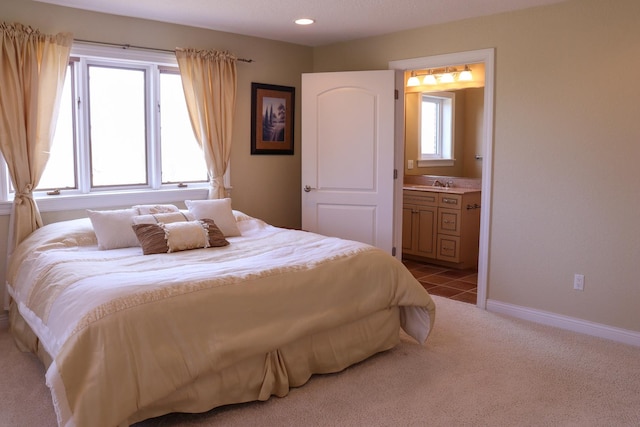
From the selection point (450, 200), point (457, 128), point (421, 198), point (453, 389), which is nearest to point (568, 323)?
point (453, 389)

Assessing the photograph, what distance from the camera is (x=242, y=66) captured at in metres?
4.94

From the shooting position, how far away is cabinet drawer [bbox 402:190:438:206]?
583 centimetres

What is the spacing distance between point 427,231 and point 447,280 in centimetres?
74

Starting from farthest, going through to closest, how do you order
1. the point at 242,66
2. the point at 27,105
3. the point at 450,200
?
1. the point at 450,200
2. the point at 242,66
3. the point at 27,105

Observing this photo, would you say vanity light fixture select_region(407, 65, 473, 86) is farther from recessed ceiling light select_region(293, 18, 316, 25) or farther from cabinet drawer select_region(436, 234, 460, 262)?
recessed ceiling light select_region(293, 18, 316, 25)

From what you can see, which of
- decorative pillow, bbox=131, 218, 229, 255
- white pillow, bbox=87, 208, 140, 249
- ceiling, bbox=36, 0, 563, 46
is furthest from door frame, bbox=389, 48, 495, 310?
white pillow, bbox=87, 208, 140, 249

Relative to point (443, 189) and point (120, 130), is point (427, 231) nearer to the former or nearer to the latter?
point (443, 189)

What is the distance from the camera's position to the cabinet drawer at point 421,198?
5.83 m

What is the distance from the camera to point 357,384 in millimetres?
3008

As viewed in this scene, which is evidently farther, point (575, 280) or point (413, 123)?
point (413, 123)

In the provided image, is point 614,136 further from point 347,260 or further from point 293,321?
point 293,321

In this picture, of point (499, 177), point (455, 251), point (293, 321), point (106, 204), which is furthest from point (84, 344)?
point (455, 251)

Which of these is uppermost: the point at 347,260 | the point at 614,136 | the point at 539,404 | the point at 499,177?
the point at 614,136

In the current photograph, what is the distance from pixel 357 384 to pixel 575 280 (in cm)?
188
